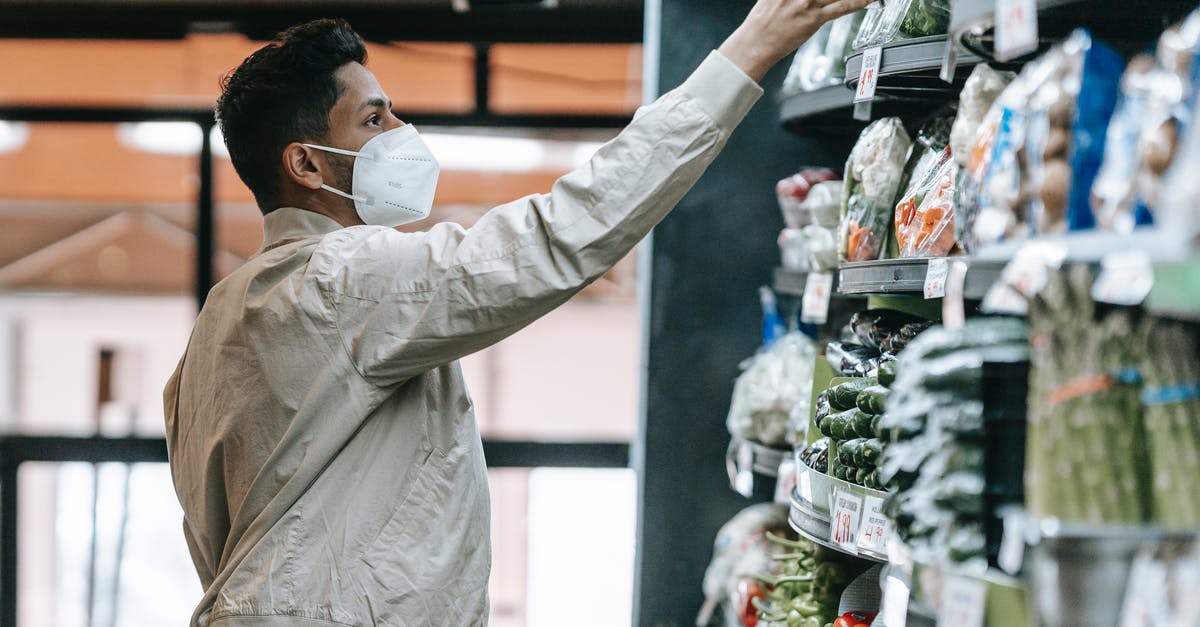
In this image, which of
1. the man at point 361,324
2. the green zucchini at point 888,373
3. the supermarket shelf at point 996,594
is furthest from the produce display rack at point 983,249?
the man at point 361,324

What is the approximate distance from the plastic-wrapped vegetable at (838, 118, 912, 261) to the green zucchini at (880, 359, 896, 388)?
1.09ft

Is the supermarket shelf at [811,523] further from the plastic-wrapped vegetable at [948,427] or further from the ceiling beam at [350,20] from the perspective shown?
the ceiling beam at [350,20]

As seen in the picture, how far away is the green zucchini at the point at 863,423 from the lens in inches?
67.7

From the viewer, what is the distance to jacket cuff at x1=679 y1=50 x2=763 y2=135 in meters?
1.50

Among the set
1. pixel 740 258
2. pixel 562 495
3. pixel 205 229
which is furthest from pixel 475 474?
pixel 205 229

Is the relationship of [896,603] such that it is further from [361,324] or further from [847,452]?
[361,324]

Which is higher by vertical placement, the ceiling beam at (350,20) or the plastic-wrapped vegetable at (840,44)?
the ceiling beam at (350,20)

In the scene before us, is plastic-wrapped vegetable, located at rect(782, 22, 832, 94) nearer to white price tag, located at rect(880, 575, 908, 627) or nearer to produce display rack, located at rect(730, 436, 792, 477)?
produce display rack, located at rect(730, 436, 792, 477)

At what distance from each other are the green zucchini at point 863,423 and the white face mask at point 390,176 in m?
0.81

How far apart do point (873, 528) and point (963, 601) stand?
46cm

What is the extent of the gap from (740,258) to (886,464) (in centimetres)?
151

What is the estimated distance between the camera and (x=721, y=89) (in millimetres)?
1504

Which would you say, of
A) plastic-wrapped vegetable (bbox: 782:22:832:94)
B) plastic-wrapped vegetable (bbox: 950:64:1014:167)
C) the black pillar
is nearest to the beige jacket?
plastic-wrapped vegetable (bbox: 950:64:1014:167)

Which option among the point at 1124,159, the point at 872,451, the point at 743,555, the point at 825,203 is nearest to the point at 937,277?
the point at 872,451
